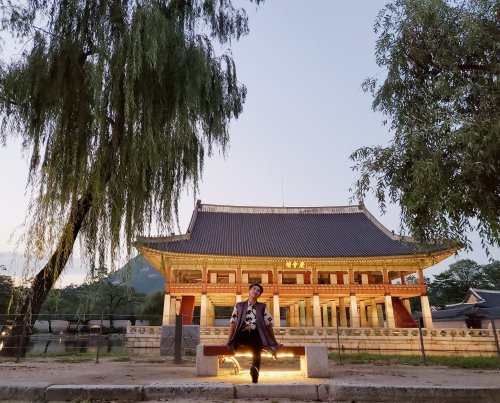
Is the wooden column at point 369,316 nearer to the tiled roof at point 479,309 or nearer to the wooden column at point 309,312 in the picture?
the wooden column at point 309,312

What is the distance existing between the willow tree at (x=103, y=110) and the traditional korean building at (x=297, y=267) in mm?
10765

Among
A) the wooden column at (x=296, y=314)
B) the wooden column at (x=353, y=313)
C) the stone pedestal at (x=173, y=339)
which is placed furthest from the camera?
the wooden column at (x=296, y=314)

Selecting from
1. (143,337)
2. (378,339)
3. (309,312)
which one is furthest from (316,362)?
(309,312)

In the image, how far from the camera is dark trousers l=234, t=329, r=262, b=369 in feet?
14.2

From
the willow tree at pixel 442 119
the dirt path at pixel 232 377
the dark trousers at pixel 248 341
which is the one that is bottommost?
the dirt path at pixel 232 377

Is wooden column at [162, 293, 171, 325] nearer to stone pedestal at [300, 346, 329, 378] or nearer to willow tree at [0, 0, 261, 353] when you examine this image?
willow tree at [0, 0, 261, 353]

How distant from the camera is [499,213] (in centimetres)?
508

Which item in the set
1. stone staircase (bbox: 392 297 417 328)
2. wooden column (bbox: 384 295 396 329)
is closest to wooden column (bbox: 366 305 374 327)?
stone staircase (bbox: 392 297 417 328)

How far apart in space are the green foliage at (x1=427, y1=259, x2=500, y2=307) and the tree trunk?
38981 millimetres

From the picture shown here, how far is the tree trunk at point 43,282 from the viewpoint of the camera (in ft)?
19.1

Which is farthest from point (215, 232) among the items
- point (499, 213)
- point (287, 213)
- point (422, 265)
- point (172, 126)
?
→ point (499, 213)

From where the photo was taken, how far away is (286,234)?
2238 cm

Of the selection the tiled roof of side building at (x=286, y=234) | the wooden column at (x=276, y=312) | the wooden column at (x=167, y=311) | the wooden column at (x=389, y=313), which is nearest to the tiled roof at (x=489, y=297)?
the wooden column at (x=389, y=313)

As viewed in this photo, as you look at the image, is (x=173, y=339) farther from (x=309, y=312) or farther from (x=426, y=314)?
(x=426, y=314)
